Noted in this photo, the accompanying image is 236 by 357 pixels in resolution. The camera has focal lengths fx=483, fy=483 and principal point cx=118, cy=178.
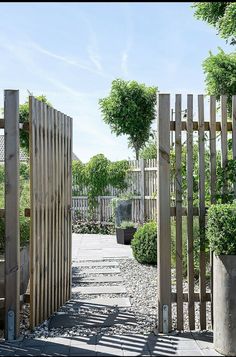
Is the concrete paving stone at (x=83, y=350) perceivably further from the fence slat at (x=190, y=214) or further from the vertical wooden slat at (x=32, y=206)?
the fence slat at (x=190, y=214)

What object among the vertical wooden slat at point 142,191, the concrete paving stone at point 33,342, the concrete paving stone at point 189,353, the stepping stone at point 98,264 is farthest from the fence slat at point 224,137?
the vertical wooden slat at point 142,191

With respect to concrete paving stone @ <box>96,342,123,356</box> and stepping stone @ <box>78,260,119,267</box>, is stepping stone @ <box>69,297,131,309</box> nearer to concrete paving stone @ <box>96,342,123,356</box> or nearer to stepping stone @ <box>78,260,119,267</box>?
concrete paving stone @ <box>96,342,123,356</box>

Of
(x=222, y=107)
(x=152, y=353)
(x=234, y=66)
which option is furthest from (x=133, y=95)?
(x=152, y=353)

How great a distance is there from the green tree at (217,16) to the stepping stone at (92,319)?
8.55 metres

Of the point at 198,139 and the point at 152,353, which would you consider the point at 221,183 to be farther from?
the point at 152,353

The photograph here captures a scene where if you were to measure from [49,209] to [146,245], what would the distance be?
356 cm

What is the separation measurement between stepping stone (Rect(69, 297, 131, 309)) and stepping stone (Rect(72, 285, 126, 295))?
1.23ft

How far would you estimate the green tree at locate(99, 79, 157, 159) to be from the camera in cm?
1891

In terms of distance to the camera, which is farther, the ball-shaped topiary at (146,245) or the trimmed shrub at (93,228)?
the trimmed shrub at (93,228)

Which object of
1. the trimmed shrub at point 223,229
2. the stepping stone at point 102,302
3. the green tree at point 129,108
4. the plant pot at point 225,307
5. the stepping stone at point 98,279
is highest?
the green tree at point 129,108

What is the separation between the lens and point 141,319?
15.9 feet

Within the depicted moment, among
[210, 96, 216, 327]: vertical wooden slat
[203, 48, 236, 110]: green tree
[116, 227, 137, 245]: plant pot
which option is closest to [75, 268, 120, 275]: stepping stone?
[210, 96, 216, 327]: vertical wooden slat

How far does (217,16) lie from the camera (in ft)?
42.5

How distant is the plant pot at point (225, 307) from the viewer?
12.5ft
